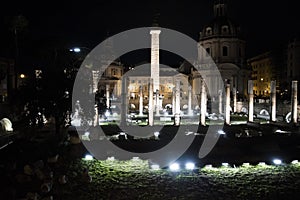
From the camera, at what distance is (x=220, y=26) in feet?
287

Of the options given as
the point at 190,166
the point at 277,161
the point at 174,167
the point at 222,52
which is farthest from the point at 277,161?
the point at 222,52

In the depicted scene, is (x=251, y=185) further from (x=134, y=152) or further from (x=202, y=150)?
(x=134, y=152)

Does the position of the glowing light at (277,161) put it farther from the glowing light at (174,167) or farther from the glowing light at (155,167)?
the glowing light at (155,167)

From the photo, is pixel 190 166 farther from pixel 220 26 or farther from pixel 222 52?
pixel 220 26

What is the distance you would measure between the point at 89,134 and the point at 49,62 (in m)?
6.21

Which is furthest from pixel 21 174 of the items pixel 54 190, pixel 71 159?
pixel 71 159

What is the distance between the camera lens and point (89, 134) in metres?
25.7

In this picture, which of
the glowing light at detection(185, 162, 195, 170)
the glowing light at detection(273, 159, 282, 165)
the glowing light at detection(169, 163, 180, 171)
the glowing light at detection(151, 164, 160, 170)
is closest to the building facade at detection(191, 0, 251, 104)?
the glowing light at detection(273, 159, 282, 165)

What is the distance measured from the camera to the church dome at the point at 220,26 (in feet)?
286

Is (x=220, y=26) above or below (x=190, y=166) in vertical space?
above

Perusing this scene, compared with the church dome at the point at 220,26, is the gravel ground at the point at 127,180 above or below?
below

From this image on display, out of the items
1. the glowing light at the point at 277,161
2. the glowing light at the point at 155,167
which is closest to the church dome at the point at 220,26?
the glowing light at the point at 277,161

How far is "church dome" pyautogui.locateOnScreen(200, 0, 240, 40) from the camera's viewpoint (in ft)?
286

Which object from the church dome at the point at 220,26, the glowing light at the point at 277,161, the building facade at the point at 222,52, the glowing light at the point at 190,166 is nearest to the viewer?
the glowing light at the point at 190,166
